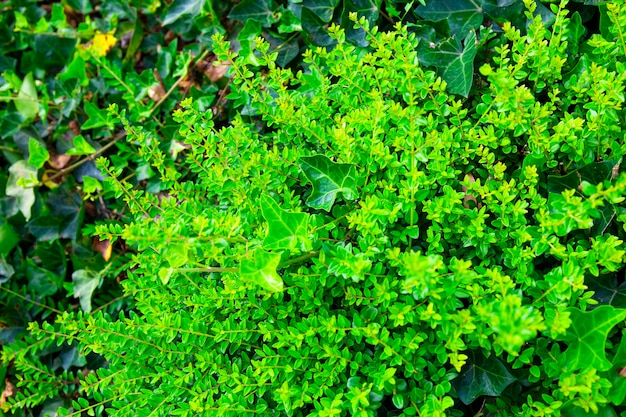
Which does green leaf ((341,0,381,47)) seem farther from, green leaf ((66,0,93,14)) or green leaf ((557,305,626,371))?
green leaf ((66,0,93,14))

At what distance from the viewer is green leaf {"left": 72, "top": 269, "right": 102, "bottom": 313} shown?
6.65 ft

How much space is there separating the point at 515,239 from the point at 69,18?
2.25m

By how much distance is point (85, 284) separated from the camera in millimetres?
2062

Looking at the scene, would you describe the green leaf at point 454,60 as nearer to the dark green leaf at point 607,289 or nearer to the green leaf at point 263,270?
the dark green leaf at point 607,289

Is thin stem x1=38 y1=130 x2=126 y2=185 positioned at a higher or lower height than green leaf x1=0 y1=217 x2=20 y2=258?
higher

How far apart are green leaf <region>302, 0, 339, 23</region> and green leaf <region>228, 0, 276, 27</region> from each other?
0.17m

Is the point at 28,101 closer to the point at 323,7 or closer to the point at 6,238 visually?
the point at 6,238

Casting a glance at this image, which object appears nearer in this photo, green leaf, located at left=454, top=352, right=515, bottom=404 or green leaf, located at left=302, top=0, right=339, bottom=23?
green leaf, located at left=454, top=352, right=515, bottom=404

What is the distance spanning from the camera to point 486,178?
53.0 inches

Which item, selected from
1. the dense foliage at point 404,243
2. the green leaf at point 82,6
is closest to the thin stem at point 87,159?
the green leaf at point 82,6

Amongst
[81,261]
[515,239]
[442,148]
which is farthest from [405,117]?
[81,261]

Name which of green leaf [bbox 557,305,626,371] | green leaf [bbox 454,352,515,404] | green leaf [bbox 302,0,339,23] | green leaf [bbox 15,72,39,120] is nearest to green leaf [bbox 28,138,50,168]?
green leaf [bbox 15,72,39,120]

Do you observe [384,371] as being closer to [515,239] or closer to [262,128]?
[515,239]

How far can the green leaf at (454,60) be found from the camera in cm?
147
